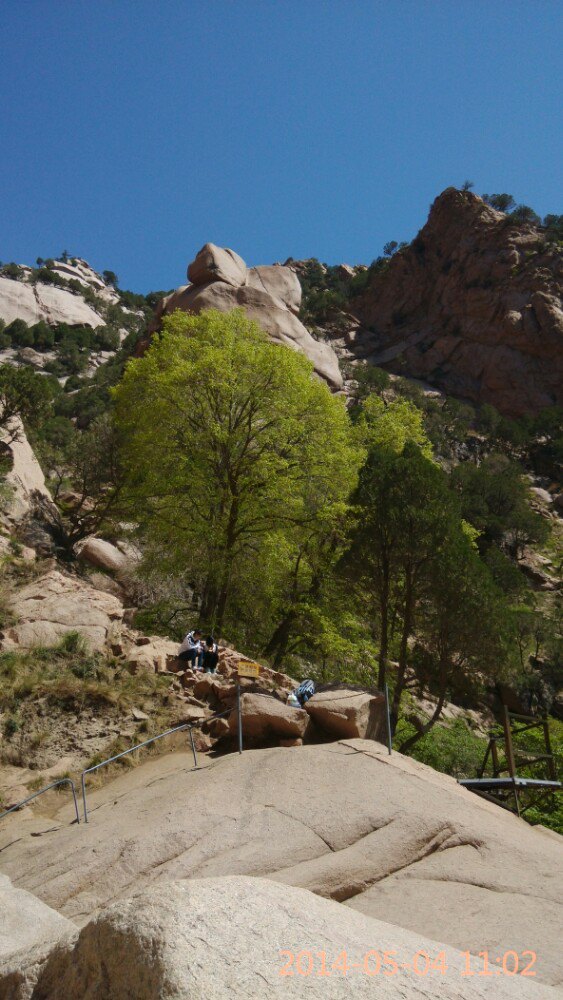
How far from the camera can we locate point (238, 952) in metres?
2.96

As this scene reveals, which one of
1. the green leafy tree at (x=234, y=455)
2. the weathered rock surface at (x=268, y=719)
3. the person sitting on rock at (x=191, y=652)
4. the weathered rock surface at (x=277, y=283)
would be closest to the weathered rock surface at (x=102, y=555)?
the green leafy tree at (x=234, y=455)

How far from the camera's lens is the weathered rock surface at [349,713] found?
1084 cm

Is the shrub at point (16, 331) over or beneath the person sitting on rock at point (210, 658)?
over

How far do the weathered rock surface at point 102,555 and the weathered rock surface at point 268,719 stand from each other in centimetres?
1675

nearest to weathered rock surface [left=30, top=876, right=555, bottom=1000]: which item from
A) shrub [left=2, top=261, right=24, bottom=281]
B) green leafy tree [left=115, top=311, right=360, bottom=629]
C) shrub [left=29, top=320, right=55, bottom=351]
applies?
green leafy tree [left=115, top=311, right=360, bottom=629]

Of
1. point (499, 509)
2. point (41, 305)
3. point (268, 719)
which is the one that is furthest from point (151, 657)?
point (41, 305)

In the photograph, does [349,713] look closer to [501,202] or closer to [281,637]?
[281,637]

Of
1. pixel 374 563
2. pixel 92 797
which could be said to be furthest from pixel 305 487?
pixel 92 797

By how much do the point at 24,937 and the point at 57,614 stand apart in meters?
11.0

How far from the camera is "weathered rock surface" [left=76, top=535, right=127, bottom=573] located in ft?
88.3

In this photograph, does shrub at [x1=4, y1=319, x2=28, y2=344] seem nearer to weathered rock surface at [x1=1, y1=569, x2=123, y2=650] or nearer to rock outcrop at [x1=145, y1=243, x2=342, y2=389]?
rock outcrop at [x1=145, y1=243, x2=342, y2=389]

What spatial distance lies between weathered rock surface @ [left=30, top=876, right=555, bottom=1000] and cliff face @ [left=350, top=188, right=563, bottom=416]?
8778 cm

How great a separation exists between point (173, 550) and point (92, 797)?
999cm

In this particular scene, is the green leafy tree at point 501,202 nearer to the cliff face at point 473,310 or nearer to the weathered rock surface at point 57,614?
the cliff face at point 473,310
